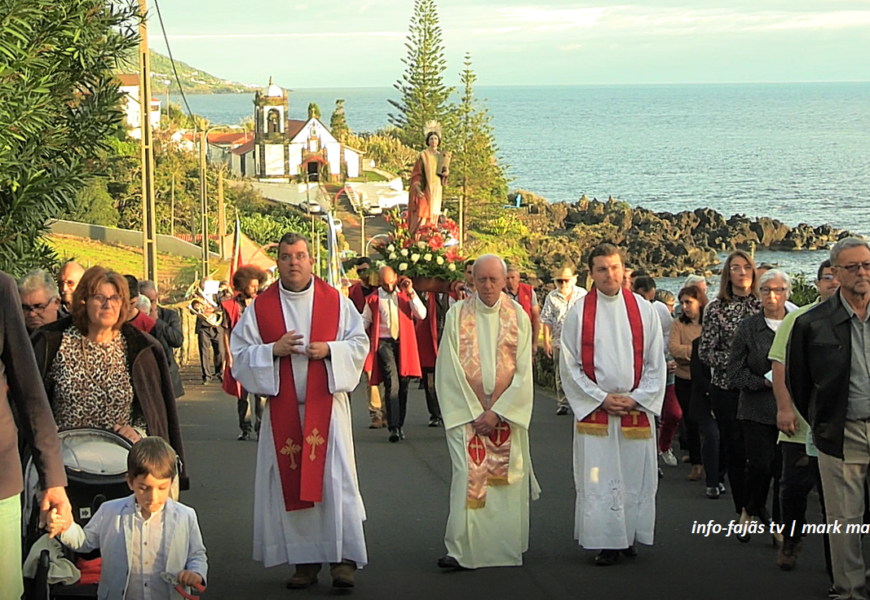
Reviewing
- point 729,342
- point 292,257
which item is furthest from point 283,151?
point 292,257

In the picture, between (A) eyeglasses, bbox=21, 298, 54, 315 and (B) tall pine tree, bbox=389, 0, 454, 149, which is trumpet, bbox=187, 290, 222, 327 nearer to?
(A) eyeglasses, bbox=21, 298, 54, 315

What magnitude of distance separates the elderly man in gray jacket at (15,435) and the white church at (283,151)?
10855cm

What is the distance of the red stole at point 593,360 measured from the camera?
8.87 meters

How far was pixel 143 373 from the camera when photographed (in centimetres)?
717

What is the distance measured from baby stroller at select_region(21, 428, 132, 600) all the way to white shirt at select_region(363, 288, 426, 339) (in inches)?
314

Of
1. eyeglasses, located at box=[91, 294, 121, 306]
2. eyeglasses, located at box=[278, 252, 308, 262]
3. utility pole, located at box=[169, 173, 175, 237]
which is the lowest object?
utility pole, located at box=[169, 173, 175, 237]

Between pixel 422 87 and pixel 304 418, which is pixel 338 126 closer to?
pixel 422 87

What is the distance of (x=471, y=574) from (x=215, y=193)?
65468 millimetres

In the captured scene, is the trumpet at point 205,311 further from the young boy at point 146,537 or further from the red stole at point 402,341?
the young boy at point 146,537

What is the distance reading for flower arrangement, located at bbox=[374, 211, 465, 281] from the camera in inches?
632

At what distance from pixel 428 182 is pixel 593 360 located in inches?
424

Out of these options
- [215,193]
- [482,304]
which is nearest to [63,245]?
[215,193]

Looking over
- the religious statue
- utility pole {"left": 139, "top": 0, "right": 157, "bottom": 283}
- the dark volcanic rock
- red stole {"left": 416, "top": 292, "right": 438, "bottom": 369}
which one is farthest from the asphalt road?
the dark volcanic rock

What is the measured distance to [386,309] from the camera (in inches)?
584
